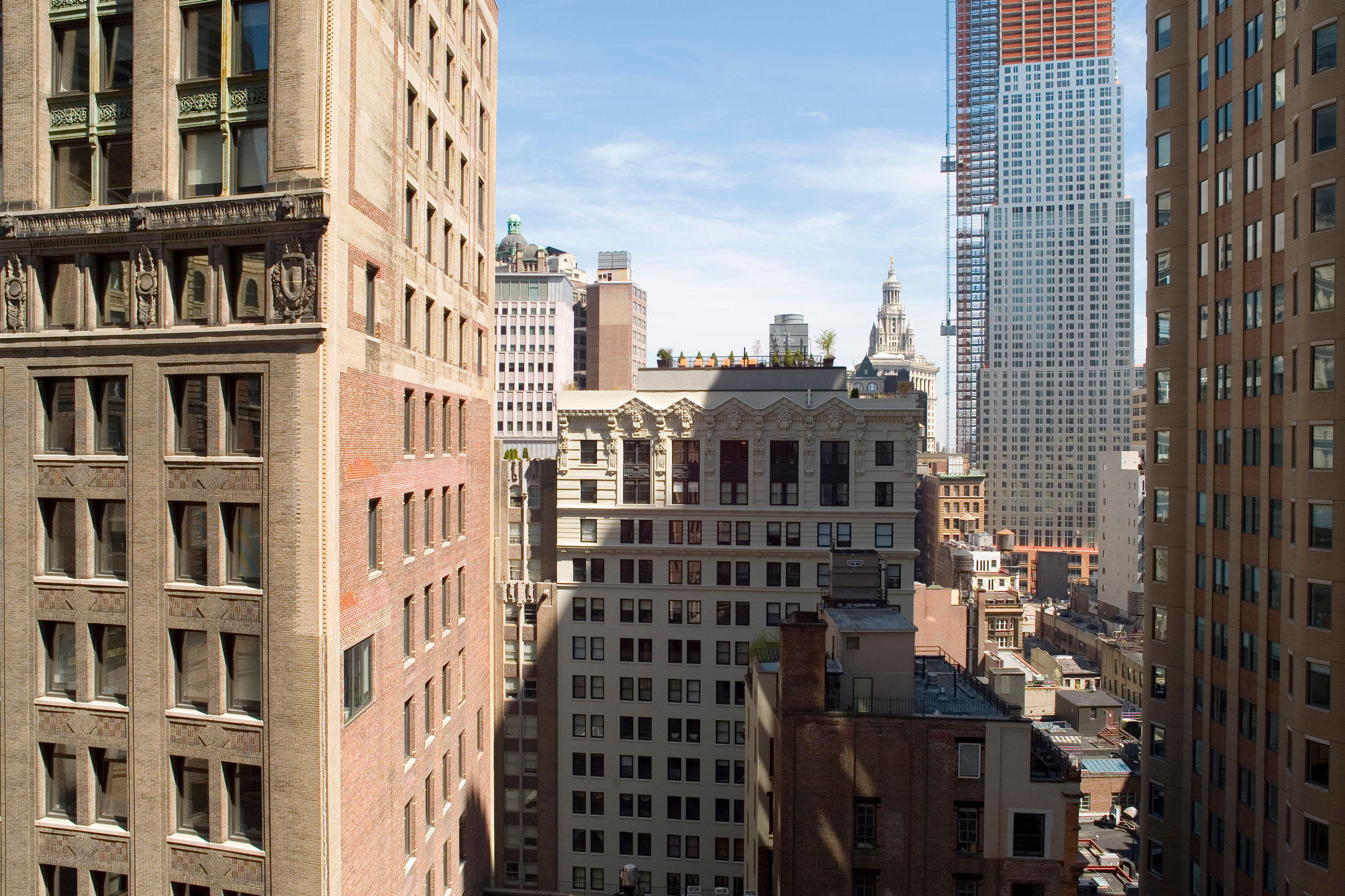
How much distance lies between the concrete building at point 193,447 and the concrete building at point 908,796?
15.3 meters

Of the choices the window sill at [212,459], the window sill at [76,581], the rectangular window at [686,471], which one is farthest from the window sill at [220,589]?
the rectangular window at [686,471]

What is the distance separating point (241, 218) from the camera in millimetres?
24312

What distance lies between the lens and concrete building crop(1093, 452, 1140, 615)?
6959 inches

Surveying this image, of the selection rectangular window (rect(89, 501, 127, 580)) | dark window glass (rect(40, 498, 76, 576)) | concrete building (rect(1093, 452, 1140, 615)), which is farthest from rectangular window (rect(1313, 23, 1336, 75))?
concrete building (rect(1093, 452, 1140, 615))

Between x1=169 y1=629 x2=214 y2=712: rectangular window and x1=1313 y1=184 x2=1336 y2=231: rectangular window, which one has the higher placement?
x1=1313 y1=184 x2=1336 y2=231: rectangular window

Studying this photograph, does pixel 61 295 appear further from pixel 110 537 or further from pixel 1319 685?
pixel 1319 685

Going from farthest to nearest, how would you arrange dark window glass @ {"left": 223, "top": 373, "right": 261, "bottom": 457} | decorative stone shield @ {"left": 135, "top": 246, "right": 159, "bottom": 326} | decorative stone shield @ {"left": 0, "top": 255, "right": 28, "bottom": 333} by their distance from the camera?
decorative stone shield @ {"left": 0, "top": 255, "right": 28, "bottom": 333}
decorative stone shield @ {"left": 135, "top": 246, "right": 159, "bottom": 326}
dark window glass @ {"left": 223, "top": 373, "right": 261, "bottom": 457}

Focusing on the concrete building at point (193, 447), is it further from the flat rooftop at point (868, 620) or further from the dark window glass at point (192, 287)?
the flat rooftop at point (868, 620)

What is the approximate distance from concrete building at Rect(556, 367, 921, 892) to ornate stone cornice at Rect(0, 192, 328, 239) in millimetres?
40921

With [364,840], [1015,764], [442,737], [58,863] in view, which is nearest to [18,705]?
[58,863]

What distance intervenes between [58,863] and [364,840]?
9508 mm

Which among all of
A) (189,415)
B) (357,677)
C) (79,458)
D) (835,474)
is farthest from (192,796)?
(835,474)

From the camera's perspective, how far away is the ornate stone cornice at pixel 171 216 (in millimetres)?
23781

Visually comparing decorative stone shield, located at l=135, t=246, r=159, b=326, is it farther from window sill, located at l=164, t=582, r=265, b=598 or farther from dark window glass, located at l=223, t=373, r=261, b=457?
window sill, located at l=164, t=582, r=265, b=598
